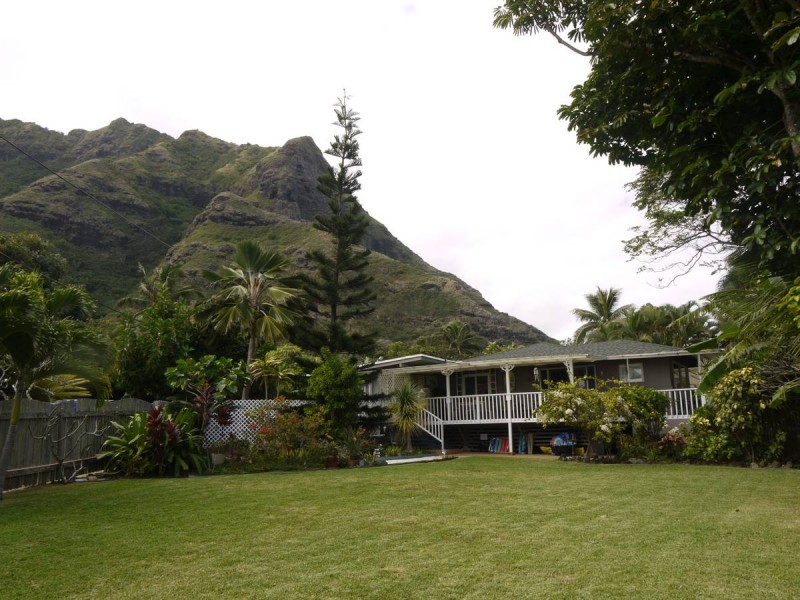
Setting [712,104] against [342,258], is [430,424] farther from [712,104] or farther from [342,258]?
[712,104]

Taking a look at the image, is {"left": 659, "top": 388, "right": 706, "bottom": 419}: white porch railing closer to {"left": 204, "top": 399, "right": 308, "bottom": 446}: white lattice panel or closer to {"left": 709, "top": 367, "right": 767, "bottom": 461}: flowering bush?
{"left": 709, "top": 367, "right": 767, "bottom": 461}: flowering bush

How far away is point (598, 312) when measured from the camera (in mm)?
40000

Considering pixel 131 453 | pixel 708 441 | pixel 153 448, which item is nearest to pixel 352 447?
pixel 153 448

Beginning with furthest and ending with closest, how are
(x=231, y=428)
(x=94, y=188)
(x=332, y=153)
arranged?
(x=94, y=188) → (x=332, y=153) → (x=231, y=428)

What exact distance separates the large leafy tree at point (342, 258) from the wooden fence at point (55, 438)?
8567 mm

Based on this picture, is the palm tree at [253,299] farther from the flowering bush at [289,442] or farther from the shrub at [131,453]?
the shrub at [131,453]

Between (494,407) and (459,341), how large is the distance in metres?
29.1

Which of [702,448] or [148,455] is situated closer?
[148,455]

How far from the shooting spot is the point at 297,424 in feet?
46.9

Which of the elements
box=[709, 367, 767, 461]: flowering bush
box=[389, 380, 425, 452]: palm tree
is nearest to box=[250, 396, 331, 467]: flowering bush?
box=[389, 380, 425, 452]: palm tree

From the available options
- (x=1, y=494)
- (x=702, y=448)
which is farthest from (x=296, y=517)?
(x=702, y=448)

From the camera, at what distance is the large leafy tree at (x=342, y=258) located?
20.8 metres

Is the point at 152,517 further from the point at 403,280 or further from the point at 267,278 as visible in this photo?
the point at 403,280

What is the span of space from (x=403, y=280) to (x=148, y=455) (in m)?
61.1
